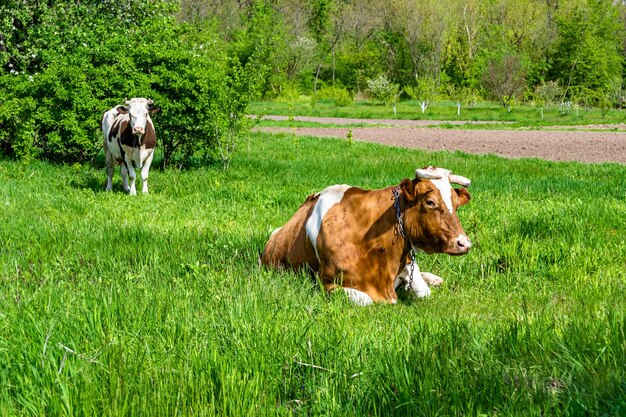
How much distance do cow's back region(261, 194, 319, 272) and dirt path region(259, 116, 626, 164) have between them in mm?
13945

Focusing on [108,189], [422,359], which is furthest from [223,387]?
[108,189]

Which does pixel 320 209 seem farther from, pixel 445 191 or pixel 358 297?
pixel 445 191

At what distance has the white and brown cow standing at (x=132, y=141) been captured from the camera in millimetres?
11680

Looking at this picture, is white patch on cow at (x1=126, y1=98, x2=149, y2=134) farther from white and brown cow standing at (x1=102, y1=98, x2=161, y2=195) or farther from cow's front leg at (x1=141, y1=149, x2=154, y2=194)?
cow's front leg at (x1=141, y1=149, x2=154, y2=194)

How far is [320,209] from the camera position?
5.26 metres

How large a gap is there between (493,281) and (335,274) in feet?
4.81

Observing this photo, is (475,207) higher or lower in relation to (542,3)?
lower

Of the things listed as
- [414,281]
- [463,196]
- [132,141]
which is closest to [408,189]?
[463,196]

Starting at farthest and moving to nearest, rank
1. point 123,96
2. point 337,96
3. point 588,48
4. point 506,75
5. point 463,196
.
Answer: point 337,96, point 588,48, point 506,75, point 123,96, point 463,196

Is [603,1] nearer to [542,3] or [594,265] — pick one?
[542,3]

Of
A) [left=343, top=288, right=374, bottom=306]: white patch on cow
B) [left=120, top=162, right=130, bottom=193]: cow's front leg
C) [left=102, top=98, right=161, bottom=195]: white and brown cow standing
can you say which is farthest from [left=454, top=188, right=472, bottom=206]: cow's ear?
[left=120, top=162, right=130, bottom=193]: cow's front leg

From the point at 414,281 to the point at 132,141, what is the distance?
8028mm

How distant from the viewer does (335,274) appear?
5012 millimetres

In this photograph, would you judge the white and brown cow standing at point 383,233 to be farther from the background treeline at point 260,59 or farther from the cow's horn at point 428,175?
the background treeline at point 260,59
